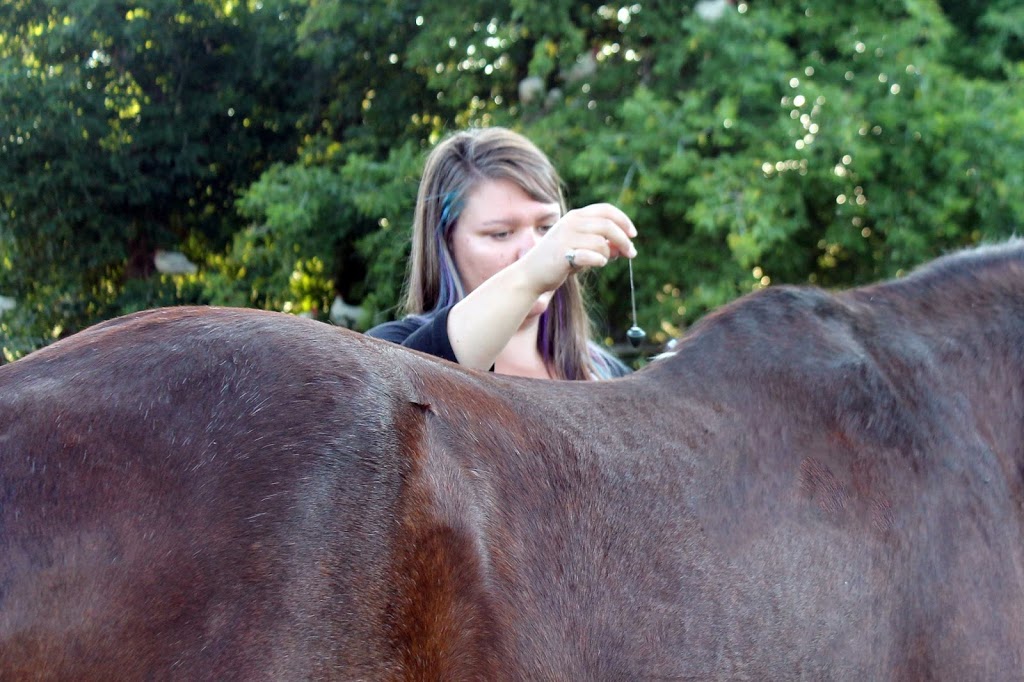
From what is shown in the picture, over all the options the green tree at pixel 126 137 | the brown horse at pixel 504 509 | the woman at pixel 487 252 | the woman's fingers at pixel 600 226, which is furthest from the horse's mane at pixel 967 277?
the green tree at pixel 126 137

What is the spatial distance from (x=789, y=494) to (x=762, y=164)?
4.66m

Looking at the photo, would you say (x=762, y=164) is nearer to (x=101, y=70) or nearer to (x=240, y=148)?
(x=240, y=148)

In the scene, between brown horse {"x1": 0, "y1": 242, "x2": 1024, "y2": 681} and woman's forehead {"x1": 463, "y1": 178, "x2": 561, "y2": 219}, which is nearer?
brown horse {"x1": 0, "y1": 242, "x2": 1024, "y2": 681}

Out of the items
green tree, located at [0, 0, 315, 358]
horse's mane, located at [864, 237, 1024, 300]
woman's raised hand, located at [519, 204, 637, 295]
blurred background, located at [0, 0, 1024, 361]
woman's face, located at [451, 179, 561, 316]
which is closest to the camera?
woman's raised hand, located at [519, 204, 637, 295]

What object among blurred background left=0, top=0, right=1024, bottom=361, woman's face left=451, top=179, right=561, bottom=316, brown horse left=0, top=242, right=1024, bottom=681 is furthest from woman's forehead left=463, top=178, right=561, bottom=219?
blurred background left=0, top=0, right=1024, bottom=361

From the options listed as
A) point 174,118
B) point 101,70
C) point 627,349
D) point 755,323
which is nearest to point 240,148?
point 174,118

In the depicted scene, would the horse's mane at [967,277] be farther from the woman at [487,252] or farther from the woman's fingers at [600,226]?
the woman at [487,252]

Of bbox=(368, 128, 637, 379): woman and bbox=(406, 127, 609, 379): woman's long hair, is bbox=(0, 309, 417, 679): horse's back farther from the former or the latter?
bbox=(406, 127, 609, 379): woman's long hair

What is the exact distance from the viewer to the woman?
2.12 metres

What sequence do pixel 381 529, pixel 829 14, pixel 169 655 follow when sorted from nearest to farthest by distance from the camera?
pixel 169 655, pixel 381 529, pixel 829 14

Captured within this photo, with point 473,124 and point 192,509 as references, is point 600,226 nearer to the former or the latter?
point 192,509

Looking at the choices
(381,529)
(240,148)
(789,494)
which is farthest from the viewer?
(240,148)

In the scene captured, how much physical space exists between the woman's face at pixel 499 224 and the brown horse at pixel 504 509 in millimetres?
658

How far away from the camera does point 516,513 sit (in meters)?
1.55
